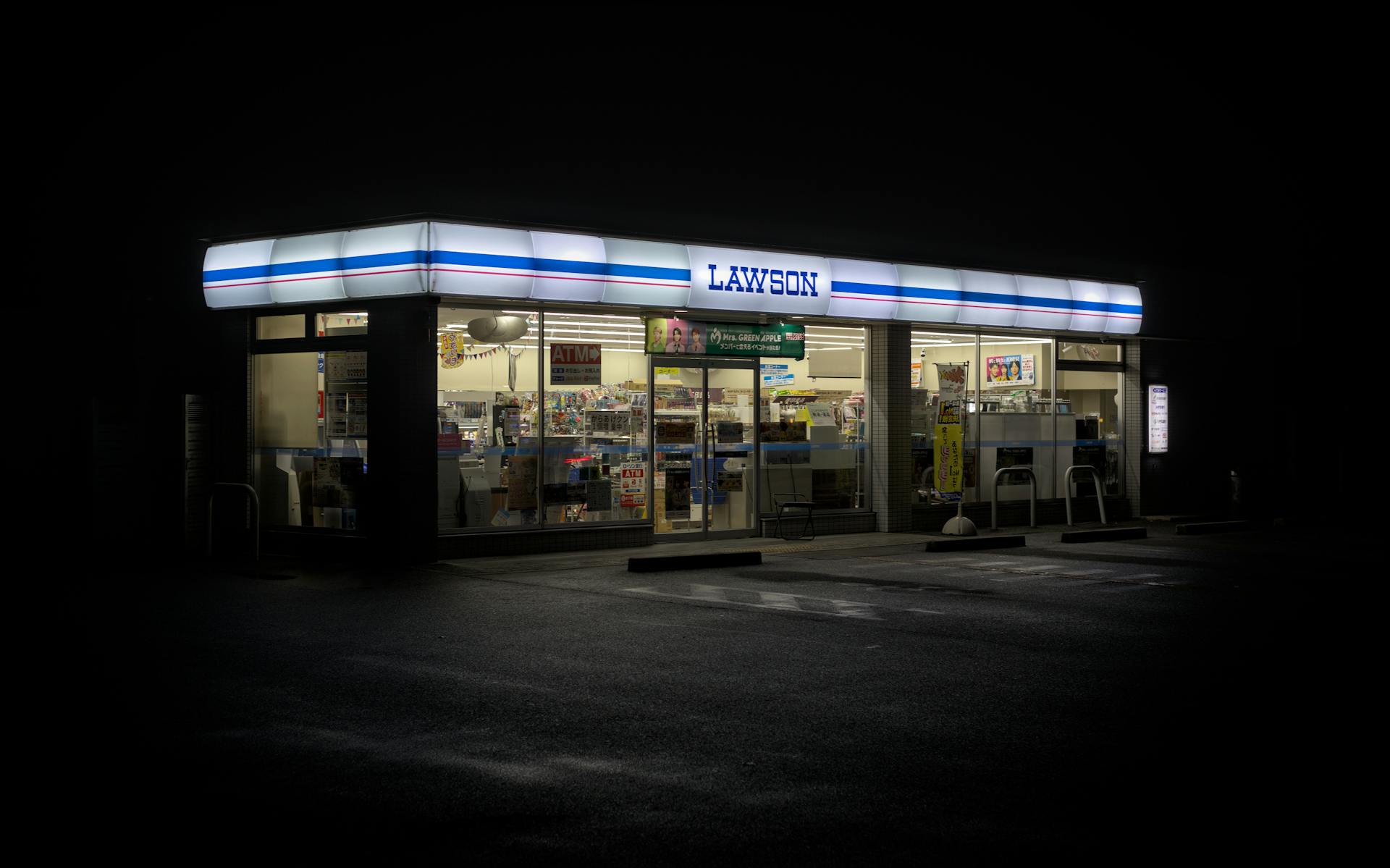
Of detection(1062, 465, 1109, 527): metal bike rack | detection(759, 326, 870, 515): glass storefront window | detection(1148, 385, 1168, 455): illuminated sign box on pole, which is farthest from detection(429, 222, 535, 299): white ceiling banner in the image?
detection(1148, 385, 1168, 455): illuminated sign box on pole

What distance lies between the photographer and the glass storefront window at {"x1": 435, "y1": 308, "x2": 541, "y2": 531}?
14.0 metres

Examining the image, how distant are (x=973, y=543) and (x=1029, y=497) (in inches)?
165

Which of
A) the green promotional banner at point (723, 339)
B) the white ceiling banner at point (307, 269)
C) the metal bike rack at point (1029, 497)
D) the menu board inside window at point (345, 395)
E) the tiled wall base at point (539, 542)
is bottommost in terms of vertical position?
the tiled wall base at point (539, 542)

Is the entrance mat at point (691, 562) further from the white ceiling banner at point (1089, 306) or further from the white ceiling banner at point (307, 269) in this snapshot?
the white ceiling banner at point (1089, 306)

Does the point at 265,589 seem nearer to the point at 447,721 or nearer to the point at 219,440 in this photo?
the point at 219,440

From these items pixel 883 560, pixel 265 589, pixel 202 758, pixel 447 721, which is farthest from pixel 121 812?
pixel 883 560

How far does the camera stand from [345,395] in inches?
556

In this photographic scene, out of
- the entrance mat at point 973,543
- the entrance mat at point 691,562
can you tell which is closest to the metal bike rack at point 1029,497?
the entrance mat at point 973,543

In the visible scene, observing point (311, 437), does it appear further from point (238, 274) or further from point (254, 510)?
point (238, 274)

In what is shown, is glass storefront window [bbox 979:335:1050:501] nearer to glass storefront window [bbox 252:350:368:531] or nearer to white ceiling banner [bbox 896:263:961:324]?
white ceiling banner [bbox 896:263:961:324]

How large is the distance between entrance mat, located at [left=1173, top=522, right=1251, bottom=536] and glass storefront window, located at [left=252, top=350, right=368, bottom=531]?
13.3 meters

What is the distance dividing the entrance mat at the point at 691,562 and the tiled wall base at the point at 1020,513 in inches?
193

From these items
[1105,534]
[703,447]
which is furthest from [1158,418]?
[703,447]

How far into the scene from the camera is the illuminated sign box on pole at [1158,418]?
20203 mm
